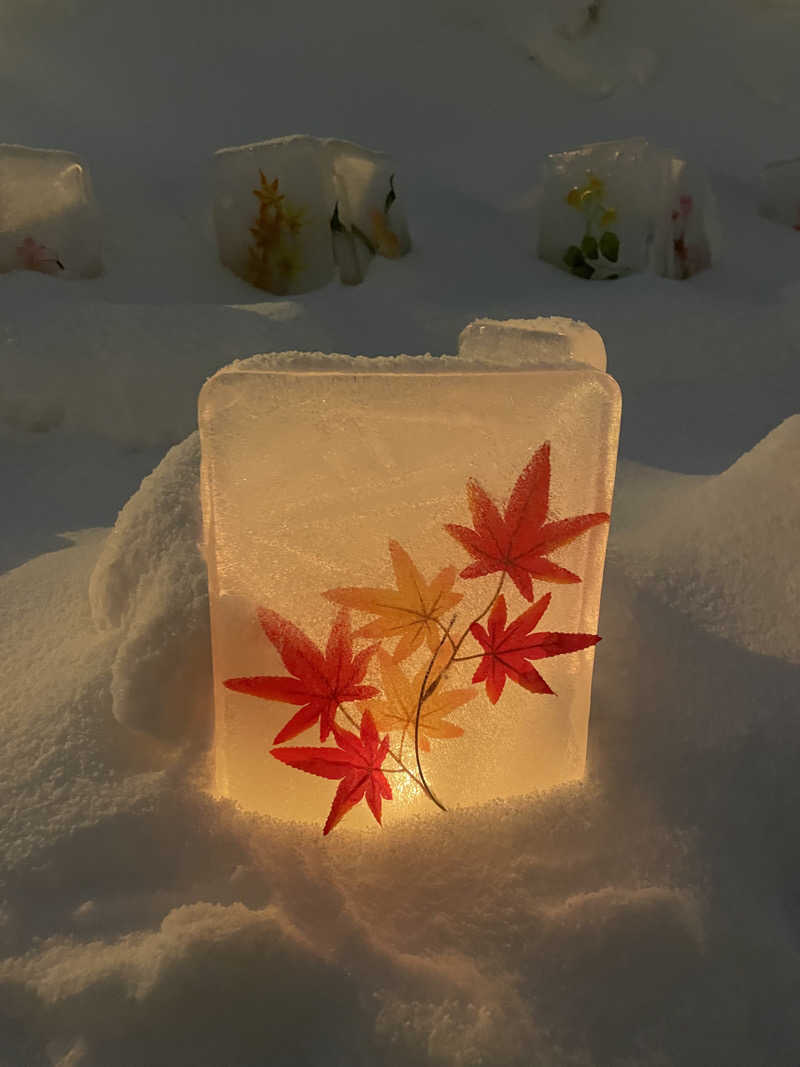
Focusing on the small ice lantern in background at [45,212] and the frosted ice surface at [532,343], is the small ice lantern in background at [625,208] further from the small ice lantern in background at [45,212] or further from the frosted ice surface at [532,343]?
the frosted ice surface at [532,343]

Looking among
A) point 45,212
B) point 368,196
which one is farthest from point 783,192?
point 45,212

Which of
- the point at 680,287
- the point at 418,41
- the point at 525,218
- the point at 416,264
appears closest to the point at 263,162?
the point at 416,264

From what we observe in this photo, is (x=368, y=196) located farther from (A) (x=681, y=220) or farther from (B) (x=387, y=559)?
(B) (x=387, y=559)

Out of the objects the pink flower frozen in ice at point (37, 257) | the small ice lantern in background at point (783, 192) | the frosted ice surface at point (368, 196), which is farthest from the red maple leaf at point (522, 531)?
the small ice lantern in background at point (783, 192)

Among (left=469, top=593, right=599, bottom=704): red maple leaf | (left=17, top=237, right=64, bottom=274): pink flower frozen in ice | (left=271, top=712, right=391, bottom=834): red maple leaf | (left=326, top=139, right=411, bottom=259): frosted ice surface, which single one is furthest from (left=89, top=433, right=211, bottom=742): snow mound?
(left=326, top=139, right=411, bottom=259): frosted ice surface

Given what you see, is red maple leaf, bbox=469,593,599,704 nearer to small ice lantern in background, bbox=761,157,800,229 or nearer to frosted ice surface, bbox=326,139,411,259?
frosted ice surface, bbox=326,139,411,259

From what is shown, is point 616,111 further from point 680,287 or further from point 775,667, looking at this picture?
→ point 775,667
